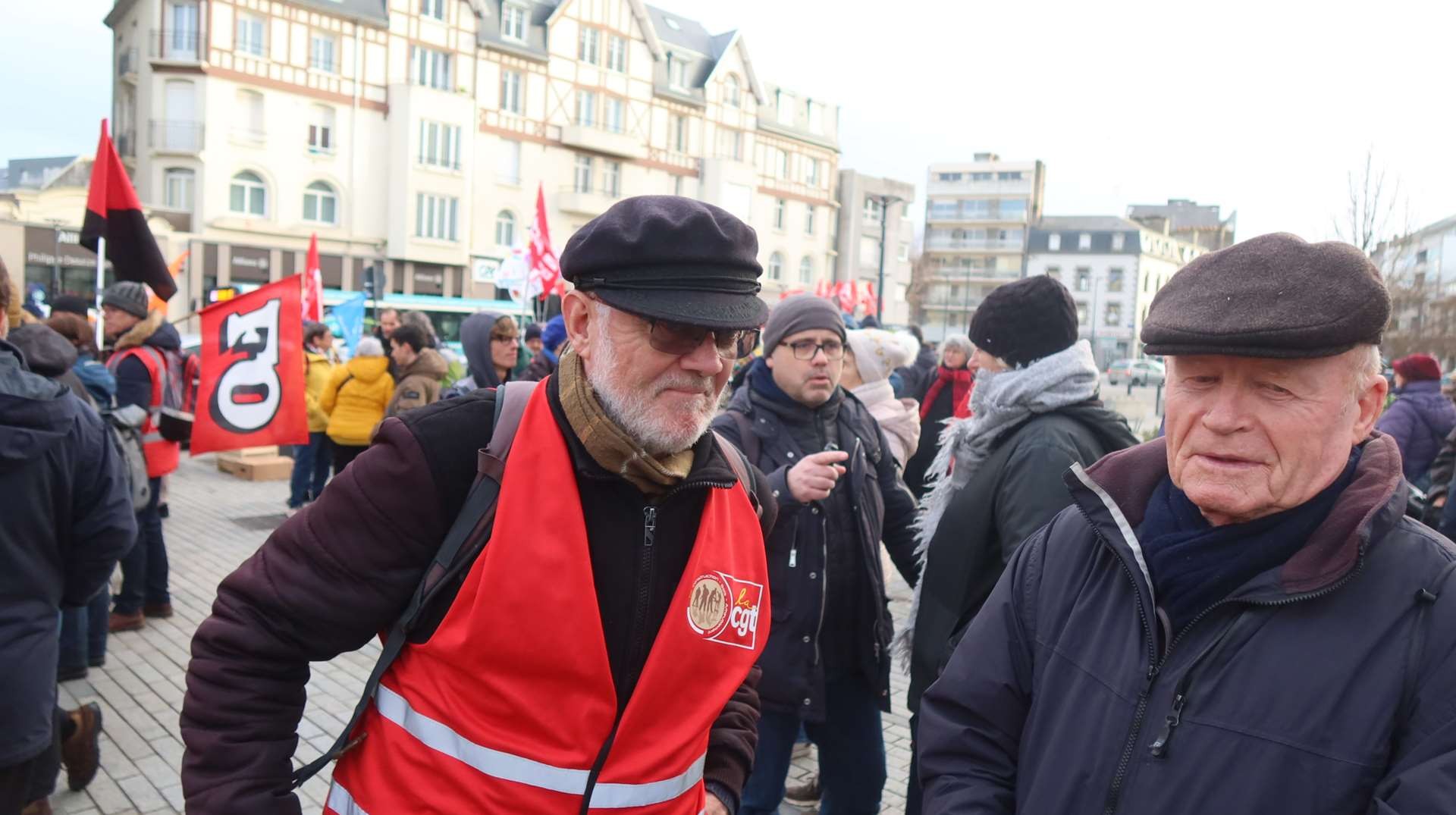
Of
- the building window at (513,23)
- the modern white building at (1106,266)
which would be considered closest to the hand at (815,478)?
the building window at (513,23)

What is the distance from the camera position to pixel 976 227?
90.4 metres

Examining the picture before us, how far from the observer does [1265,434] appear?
5.25 feet

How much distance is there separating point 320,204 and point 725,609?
3756 centimetres

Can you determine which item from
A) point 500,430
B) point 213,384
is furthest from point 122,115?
point 500,430

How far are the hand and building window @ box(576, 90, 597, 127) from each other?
137 ft

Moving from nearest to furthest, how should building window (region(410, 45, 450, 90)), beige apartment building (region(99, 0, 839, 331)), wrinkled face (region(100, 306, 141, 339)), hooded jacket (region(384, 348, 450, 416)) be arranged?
1. wrinkled face (region(100, 306, 141, 339))
2. hooded jacket (region(384, 348, 450, 416))
3. beige apartment building (region(99, 0, 839, 331))
4. building window (region(410, 45, 450, 90))

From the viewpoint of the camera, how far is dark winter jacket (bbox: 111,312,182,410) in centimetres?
603

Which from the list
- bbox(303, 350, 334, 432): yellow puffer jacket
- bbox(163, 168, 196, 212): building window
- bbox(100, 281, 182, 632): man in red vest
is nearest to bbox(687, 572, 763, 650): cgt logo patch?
bbox(100, 281, 182, 632): man in red vest

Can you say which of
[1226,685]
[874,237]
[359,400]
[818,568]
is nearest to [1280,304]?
[1226,685]

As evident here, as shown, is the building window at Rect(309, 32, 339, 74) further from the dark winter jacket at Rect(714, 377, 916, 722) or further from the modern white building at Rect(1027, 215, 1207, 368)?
the modern white building at Rect(1027, 215, 1207, 368)

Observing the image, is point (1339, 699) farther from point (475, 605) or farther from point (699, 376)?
point (475, 605)

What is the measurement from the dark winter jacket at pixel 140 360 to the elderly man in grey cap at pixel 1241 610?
5.87 meters

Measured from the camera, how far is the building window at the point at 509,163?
39812 millimetres

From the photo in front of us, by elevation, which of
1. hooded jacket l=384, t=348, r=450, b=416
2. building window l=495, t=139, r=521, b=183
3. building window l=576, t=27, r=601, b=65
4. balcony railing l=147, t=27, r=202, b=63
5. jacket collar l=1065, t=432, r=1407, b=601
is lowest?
hooded jacket l=384, t=348, r=450, b=416
